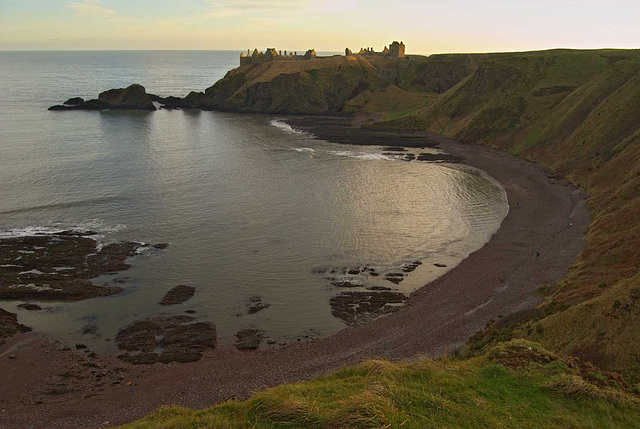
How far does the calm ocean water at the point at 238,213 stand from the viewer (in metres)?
33.9

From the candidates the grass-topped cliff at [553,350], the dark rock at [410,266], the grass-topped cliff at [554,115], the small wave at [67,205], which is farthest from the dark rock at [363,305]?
the small wave at [67,205]

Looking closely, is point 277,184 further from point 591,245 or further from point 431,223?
point 591,245

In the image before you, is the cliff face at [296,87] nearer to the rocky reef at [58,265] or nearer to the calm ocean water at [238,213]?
the calm ocean water at [238,213]

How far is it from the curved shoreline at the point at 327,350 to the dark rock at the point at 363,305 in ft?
3.41

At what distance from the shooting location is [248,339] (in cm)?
3011

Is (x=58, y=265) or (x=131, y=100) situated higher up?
(x=131, y=100)

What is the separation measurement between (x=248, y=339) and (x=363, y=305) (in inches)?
344

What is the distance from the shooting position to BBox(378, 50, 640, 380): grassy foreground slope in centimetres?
2202

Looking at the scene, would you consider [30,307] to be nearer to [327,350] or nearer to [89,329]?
[89,329]

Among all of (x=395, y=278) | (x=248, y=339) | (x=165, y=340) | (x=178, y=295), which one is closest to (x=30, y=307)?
(x=178, y=295)

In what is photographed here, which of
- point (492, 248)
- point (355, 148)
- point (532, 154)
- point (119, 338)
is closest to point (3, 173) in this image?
point (119, 338)

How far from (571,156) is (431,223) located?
101 ft

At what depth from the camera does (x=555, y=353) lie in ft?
69.8

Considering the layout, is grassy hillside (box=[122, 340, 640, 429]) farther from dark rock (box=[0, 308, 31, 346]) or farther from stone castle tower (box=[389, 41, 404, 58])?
stone castle tower (box=[389, 41, 404, 58])
